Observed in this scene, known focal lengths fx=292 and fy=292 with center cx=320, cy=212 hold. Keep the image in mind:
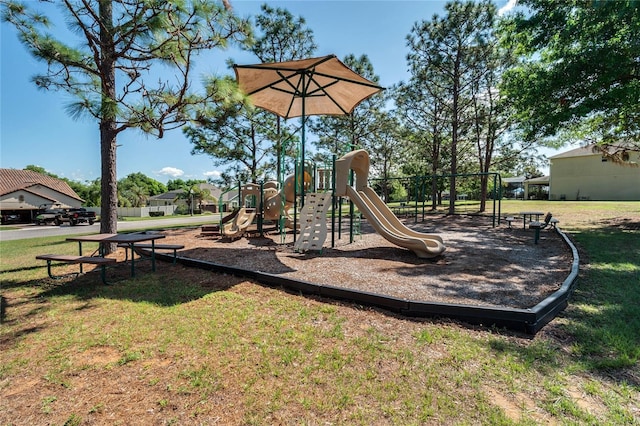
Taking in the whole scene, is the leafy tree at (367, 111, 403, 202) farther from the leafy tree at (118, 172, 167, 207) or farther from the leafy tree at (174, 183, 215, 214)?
the leafy tree at (118, 172, 167, 207)

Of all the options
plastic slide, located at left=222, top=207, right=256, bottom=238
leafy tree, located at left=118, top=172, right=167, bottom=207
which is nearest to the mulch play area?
plastic slide, located at left=222, top=207, right=256, bottom=238

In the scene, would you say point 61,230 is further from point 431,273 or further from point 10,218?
point 431,273

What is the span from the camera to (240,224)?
413 inches

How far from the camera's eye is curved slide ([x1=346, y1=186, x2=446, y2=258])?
678 cm

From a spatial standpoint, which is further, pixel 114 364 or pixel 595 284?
pixel 595 284

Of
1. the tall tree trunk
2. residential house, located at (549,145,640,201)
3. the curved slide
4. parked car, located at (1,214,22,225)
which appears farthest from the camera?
residential house, located at (549,145,640,201)

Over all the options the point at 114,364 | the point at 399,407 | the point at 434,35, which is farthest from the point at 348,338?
the point at 434,35

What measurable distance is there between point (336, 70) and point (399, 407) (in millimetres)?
7328

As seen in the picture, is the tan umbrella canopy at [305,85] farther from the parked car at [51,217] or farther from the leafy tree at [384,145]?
the parked car at [51,217]

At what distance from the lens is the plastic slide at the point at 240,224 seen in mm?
9891

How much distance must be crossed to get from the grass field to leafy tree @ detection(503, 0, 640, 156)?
26.1 ft

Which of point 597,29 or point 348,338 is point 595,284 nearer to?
point 348,338

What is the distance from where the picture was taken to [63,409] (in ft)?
6.83

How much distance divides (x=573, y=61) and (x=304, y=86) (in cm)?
848
